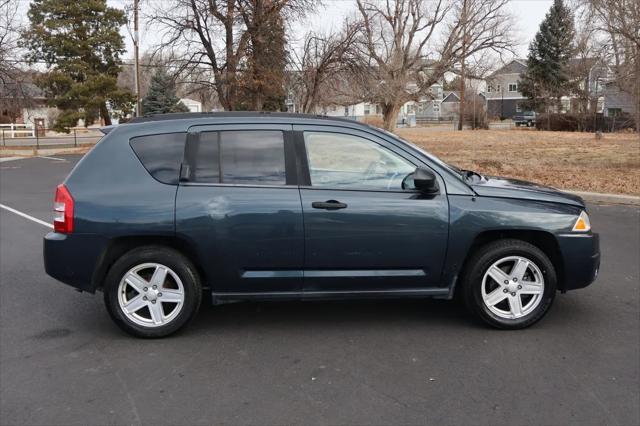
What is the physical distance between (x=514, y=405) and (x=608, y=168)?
1489 centimetres

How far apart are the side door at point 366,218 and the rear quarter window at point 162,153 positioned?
37.4 inches

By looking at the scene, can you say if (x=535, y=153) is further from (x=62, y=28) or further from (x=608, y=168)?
(x=62, y=28)

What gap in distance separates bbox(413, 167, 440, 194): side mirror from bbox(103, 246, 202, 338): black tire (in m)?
1.85

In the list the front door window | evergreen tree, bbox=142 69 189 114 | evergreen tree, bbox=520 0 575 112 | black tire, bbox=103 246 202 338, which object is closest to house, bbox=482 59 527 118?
evergreen tree, bbox=520 0 575 112

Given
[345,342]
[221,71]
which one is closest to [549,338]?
[345,342]

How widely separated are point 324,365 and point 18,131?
162 feet

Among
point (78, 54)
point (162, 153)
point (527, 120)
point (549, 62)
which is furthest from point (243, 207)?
point (527, 120)

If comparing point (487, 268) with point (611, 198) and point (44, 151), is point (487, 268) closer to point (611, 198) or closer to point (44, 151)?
point (611, 198)

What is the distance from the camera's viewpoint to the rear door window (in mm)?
4516

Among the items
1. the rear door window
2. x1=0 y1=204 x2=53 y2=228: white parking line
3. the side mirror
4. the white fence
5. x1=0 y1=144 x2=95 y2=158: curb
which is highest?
the white fence

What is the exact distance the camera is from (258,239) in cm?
442

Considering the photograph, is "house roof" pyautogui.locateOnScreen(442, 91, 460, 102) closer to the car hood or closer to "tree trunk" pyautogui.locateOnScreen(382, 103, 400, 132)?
"tree trunk" pyautogui.locateOnScreen(382, 103, 400, 132)

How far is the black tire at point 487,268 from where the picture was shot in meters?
4.59

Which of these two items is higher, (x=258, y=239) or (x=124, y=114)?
(x=124, y=114)
